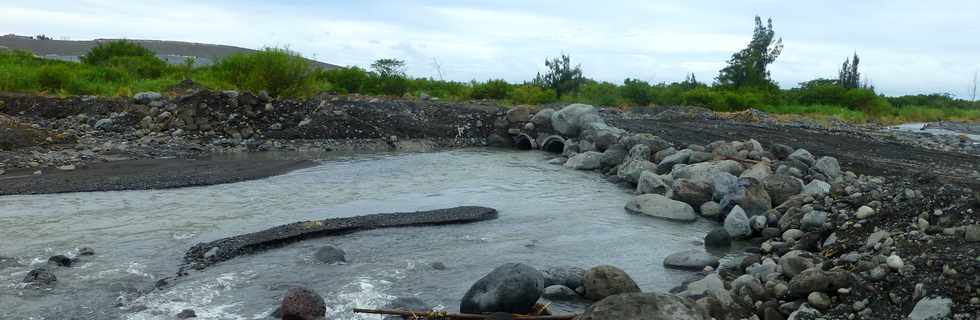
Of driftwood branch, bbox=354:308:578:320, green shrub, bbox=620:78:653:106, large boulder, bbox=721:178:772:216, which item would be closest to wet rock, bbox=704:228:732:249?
large boulder, bbox=721:178:772:216

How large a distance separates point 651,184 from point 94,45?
5633cm

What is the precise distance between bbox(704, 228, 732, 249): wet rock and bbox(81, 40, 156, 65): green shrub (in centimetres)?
3327

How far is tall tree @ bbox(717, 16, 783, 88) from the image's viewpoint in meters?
42.0

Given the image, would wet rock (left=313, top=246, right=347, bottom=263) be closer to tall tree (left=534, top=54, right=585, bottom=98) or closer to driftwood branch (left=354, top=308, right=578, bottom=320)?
driftwood branch (left=354, top=308, right=578, bottom=320)

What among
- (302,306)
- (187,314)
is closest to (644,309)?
(302,306)

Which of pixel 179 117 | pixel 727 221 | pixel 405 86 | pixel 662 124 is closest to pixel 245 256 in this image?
pixel 727 221

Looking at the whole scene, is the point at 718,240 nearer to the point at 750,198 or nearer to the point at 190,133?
the point at 750,198

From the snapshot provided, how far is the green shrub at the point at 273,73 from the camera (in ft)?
71.2

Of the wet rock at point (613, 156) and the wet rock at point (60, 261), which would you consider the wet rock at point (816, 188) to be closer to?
the wet rock at point (613, 156)

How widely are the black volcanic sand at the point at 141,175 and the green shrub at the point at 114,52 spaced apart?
80.2 feet

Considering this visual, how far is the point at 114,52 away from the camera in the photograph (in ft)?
122

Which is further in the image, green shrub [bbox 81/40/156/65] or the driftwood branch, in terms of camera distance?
green shrub [bbox 81/40/156/65]

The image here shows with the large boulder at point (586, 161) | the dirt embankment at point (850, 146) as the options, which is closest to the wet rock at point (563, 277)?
the dirt embankment at point (850, 146)

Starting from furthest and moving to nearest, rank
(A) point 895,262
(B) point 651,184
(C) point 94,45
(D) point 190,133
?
(C) point 94,45, (D) point 190,133, (B) point 651,184, (A) point 895,262
